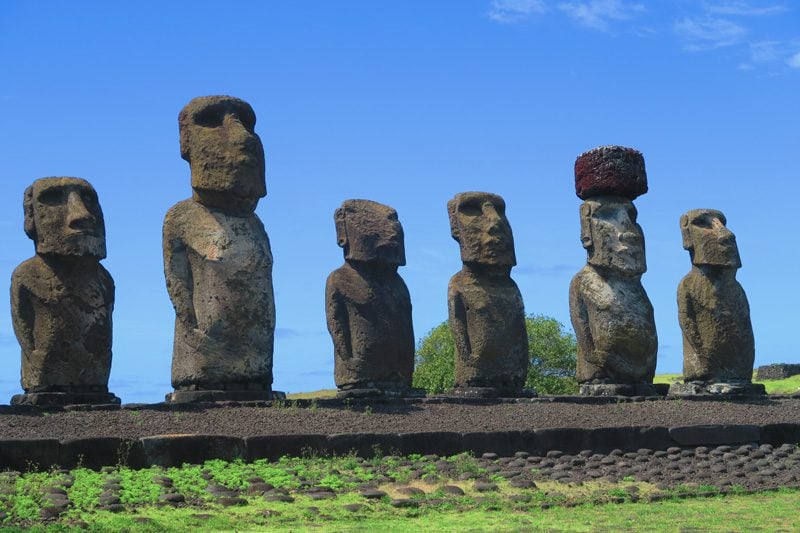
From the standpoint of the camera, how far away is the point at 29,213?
14031 millimetres

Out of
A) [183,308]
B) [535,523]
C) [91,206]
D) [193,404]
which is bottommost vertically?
[535,523]

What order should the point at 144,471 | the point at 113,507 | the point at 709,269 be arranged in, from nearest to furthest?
the point at 113,507, the point at 144,471, the point at 709,269

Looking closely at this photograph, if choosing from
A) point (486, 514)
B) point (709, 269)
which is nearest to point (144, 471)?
point (486, 514)

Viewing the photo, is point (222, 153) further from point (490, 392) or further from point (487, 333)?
point (490, 392)

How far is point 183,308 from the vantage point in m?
14.3

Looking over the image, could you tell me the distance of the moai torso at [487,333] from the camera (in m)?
17.0

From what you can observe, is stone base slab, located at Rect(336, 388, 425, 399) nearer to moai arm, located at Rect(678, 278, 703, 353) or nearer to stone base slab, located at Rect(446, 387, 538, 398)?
stone base slab, located at Rect(446, 387, 538, 398)

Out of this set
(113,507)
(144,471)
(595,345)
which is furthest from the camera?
(595,345)

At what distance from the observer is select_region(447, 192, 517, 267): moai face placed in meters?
17.2

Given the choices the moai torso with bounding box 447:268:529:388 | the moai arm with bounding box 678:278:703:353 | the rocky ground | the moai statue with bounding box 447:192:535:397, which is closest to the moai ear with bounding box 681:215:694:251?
the moai arm with bounding box 678:278:703:353

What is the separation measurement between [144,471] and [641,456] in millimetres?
5426

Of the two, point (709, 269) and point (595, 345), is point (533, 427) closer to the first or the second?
point (595, 345)

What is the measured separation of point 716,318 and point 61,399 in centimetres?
1019

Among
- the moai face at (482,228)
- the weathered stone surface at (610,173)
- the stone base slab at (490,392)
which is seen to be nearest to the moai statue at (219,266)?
the stone base slab at (490,392)
